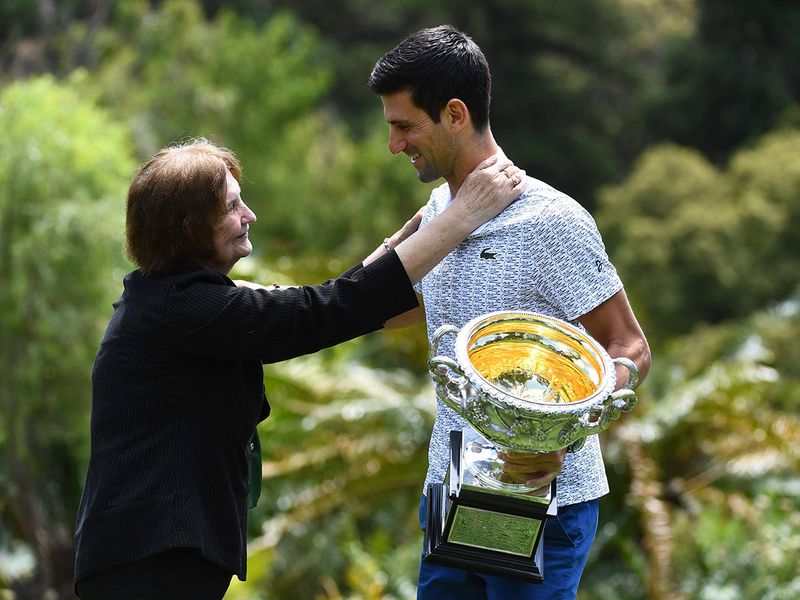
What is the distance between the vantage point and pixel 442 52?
2.56 m

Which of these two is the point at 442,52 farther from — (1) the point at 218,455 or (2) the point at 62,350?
(2) the point at 62,350

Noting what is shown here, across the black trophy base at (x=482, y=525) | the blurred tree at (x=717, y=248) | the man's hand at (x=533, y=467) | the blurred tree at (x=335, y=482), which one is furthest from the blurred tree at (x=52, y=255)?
the blurred tree at (x=717, y=248)

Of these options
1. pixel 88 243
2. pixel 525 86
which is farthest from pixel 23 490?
pixel 525 86

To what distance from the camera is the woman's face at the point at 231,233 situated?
Answer: 2451 millimetres

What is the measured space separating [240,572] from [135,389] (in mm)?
449

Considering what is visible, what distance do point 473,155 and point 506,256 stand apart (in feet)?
0.84

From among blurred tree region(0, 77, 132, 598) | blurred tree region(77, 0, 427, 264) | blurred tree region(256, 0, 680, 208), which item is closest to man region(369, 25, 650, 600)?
blurred tree region(0, 77, 132, 598)

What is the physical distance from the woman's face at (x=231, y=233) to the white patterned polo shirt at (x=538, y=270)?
1.42 ft

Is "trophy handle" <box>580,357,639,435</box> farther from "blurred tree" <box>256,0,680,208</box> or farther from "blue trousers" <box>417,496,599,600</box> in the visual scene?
"blurred tree" <box>256,0,680,208</box>

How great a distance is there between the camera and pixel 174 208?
2389mm

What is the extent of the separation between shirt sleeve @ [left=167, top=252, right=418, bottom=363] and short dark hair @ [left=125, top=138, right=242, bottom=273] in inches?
3.3

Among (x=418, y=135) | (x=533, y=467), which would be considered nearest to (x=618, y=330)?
(x=533, y=467)

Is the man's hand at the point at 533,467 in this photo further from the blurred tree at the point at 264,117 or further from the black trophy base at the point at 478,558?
the blurred tree at the point at 264,117

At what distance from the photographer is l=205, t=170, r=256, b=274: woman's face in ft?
8.04
